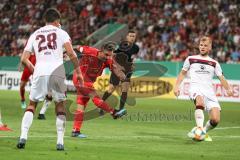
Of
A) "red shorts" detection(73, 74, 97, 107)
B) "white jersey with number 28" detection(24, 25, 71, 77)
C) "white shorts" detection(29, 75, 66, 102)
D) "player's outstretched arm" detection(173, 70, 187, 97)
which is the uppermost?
"white jersey with number 28" detection(24, 25, 71, 77)

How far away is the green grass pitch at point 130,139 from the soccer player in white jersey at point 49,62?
20.3 inches

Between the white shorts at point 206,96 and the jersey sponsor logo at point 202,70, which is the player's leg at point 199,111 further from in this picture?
the jersey sponsor logo at point 202,70

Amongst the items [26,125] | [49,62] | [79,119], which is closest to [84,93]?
[79,119]

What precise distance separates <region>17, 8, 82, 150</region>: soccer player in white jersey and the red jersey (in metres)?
3.72

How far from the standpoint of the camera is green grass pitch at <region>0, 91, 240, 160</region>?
36.6 feet

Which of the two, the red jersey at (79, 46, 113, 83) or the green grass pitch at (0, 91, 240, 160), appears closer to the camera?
the green grass pitch at (0, 91, 240, 160)

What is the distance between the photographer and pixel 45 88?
1162 cm

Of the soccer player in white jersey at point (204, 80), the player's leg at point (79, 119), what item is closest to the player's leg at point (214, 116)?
the soccer player in white jersey at point (204, 80)

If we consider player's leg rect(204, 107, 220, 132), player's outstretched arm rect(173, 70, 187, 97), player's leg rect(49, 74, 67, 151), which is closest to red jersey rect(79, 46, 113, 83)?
player's outstretched arm rect(173, 70, 187, 97)

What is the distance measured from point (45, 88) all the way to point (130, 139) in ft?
9.50

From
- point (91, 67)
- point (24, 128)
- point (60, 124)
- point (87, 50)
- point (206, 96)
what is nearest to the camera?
point (24, 128)

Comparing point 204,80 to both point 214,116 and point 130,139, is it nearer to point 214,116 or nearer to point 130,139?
point 214,116

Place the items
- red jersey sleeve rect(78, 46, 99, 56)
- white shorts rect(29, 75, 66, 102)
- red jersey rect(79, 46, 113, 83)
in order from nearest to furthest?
1. white shorts rect(29, 75, 66, 102)
2. red jersey sleeve rect(78, 46, 99, 56)
3. red jersey rect(79, 46, 113, 83)

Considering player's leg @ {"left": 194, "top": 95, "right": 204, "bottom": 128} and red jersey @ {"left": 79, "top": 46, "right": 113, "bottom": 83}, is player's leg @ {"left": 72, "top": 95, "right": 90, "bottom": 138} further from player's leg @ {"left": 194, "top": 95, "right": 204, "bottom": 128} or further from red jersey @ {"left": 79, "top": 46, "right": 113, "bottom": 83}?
player's leg @ {"left": 194, "top": 95, "right": 204, "bottom": 128}
